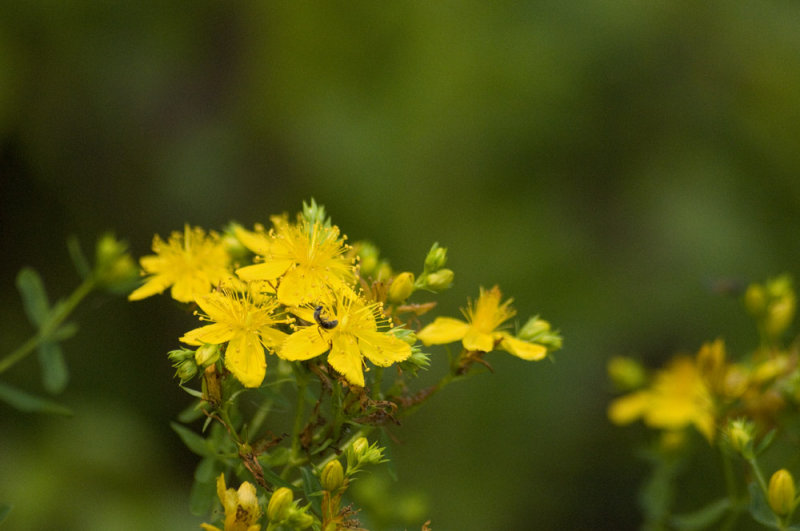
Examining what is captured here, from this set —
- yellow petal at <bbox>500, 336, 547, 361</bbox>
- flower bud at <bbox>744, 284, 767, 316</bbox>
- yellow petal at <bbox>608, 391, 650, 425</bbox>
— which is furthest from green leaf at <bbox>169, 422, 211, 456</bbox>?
flower bud at <bbox>744, 284, 767, 316</bbox>

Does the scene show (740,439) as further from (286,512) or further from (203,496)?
(203,496)

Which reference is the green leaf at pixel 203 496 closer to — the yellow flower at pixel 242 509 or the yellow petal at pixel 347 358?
the yellow flower at pixel 242 509

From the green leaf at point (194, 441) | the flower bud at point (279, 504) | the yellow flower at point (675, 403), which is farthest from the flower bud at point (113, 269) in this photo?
the yellow flower at point (675, 403)

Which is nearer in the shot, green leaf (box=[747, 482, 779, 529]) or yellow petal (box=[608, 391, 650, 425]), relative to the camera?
green leaf (box=[747, 482, 779, 529])

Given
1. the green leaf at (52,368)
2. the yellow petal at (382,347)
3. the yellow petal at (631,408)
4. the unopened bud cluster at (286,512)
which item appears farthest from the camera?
the yellow petal at (631,408)

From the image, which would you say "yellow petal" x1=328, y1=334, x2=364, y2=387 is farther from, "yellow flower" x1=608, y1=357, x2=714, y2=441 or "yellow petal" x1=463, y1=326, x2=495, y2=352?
"yellow flower" x1=608, y1=357, x2=714, y2=441

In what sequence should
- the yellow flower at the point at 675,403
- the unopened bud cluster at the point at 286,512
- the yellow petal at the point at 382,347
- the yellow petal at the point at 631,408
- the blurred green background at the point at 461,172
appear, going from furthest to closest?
the blurred green background at the point at 461,172
the yellow petal at the point at 631,408
the yellow flower at the point at 675,403
the yellow petal at the point at 382,347
the unopened bud cluster at the point at 286,512

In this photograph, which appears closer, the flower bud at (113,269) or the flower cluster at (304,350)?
the flower cluster at (304,350)
